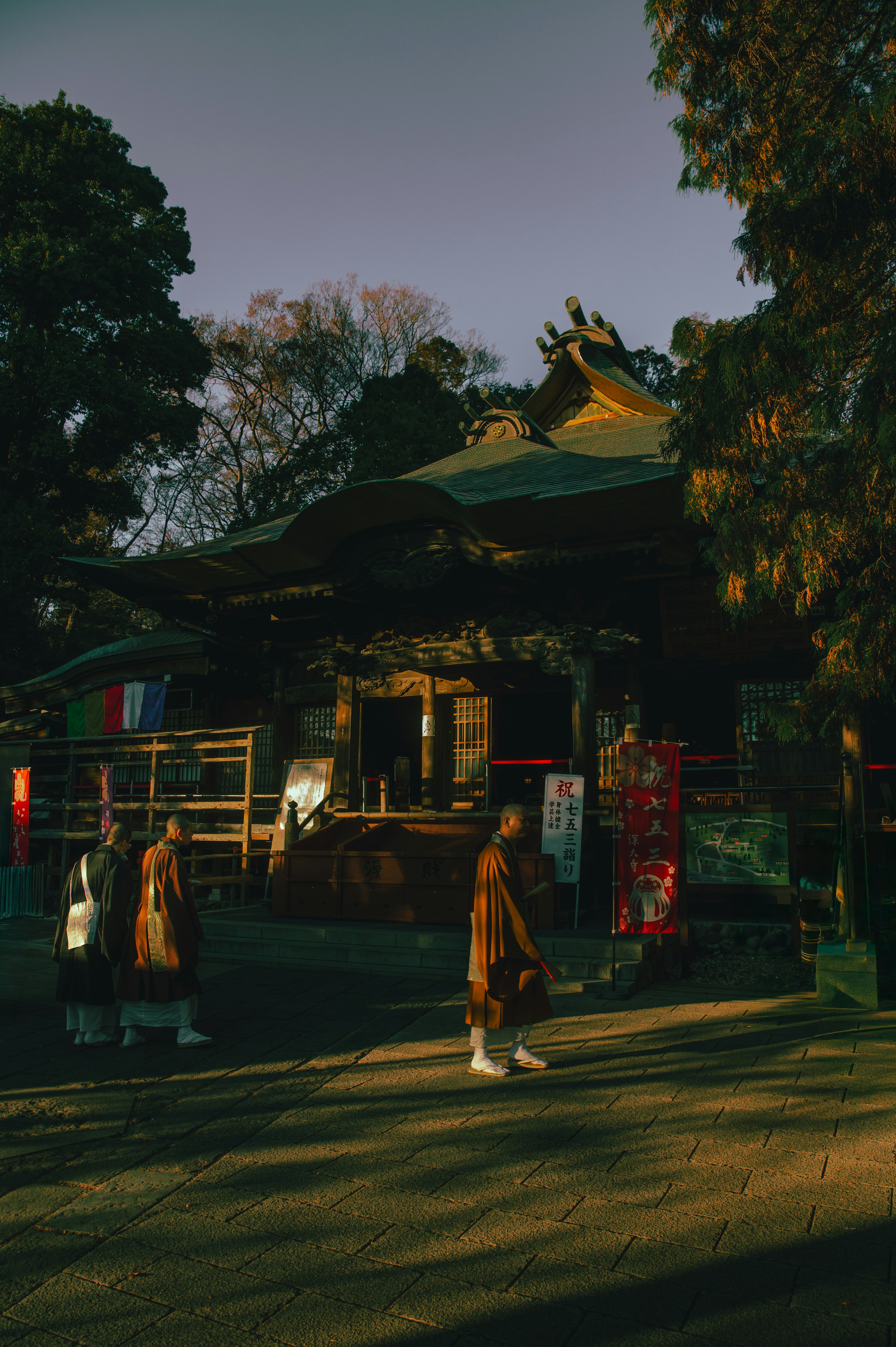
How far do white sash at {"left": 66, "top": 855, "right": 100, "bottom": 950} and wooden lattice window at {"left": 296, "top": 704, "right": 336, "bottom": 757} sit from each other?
7.99 meters

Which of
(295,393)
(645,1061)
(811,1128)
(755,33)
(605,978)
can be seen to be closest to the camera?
Answer: (811,1128)

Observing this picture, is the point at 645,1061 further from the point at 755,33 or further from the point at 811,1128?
the point at 755,33

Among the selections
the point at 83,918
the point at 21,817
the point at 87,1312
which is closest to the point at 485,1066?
the point at 87,1312

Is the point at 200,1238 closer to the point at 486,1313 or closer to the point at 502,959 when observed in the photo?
the point at 486,1313

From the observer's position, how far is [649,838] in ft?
25.3

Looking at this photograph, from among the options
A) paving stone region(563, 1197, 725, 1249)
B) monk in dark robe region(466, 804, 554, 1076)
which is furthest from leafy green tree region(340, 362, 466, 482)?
paving stone region(563, 1197, 725, 1249)

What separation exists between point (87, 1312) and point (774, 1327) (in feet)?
6.96

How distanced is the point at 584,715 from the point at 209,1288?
7996 mm

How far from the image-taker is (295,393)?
88.2 ft

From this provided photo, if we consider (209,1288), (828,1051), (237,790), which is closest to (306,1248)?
(209,1288)

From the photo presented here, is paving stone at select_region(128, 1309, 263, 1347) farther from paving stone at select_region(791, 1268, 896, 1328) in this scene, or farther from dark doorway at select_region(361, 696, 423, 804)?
dark doorway at select_region(361, 696, 423, 804)

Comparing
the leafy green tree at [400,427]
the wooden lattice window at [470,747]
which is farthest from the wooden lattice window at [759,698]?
the leafy green tree at [400,427]

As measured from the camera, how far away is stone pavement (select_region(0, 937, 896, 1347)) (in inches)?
105

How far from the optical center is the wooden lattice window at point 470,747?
43.5 feet
